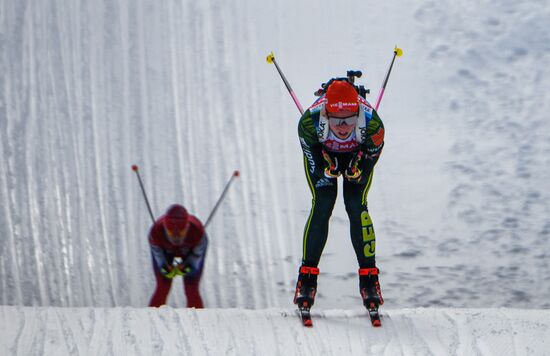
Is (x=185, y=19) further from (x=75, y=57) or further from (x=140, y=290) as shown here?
(x=140, y=290)

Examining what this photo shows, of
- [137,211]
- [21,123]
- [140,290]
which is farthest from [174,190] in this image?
[21,123]

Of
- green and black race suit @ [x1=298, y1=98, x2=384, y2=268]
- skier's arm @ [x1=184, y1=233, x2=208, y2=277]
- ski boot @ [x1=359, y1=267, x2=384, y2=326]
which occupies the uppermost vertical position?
green and black race suit @ [x1=298, y1=98, x2=384, y2=268]

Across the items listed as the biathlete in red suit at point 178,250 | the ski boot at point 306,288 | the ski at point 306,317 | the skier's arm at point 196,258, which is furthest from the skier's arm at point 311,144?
the skier's arm at point 196,258

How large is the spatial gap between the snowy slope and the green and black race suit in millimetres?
438

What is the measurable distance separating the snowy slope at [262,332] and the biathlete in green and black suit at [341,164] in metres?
0.24

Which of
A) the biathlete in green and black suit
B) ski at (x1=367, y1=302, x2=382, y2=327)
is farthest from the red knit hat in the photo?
ski at (x1=367, y1=302, x2=382, y2=327)

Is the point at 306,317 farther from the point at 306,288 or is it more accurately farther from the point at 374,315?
the point at 374,315

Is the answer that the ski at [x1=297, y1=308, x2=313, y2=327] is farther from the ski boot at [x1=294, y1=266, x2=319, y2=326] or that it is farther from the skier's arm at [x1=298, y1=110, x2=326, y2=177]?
the skier's arm at [x1=298, y1=110, x2=326, y2=177]

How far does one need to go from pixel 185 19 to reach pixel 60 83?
1.68 meters

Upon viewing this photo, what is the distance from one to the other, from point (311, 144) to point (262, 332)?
3.85ft

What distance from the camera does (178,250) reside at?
7.59 metres

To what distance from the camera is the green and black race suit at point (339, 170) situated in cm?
643

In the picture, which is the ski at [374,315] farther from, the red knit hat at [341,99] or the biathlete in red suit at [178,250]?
the biathlete in red suit at [178,250]

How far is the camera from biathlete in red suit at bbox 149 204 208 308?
24.0ft
